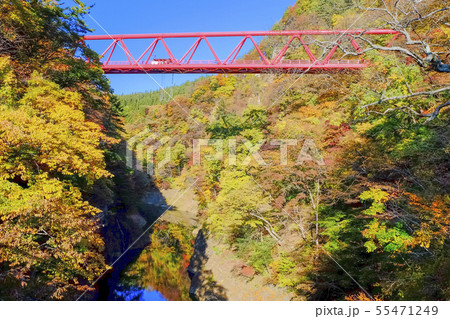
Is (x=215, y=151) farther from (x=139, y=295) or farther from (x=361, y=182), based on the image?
(x=361, y=182)

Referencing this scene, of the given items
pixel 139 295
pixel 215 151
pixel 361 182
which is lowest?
pixel 139 295

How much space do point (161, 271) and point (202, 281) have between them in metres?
5.09

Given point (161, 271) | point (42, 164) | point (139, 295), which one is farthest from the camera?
point (161, 271)

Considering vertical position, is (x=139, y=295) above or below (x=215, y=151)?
below

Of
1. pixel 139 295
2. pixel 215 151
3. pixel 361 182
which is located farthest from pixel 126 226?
pixel 361 182

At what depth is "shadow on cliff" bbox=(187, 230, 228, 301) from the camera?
13197mm

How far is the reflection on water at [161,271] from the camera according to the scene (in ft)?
51.7

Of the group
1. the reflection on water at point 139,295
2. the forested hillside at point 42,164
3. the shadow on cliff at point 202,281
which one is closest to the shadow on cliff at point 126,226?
the reflection on water at point 139,295

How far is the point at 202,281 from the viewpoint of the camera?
14766 millimetres

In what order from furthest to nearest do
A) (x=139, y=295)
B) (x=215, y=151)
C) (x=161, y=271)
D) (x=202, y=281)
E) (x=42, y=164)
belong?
1. (x=215, y=151)
2. (x=161, y=271)
3. (x=139, y=295)
4. (x=202, y=281)
5. (x=42, y=164)

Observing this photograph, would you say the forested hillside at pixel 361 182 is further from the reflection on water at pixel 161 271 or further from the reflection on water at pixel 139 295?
the reflection on water at pixel 139 295

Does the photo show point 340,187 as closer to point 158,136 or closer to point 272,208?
point 272,208

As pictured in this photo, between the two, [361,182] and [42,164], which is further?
[361,182]

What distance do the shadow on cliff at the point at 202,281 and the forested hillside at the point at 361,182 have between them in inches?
71.3
